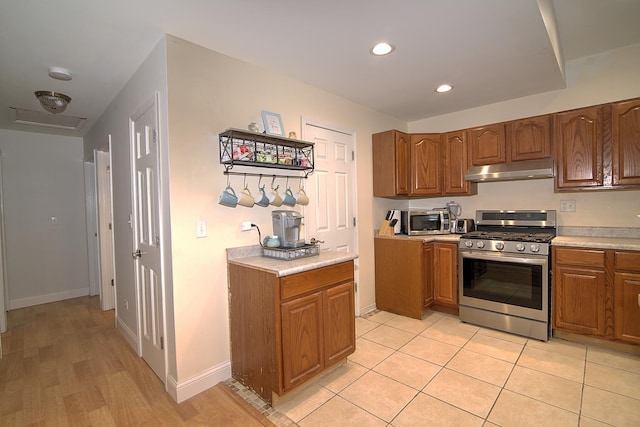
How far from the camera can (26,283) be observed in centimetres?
401

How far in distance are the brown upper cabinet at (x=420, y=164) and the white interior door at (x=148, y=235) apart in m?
2.36

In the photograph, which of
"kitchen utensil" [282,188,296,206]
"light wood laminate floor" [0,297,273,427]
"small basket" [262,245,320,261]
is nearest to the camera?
"light wood laminate floor" [0,297,273,427]

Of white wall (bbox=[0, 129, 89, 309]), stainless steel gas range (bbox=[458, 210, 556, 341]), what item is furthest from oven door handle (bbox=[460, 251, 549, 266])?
white wall (bbox=[0, 129, 89, 309])

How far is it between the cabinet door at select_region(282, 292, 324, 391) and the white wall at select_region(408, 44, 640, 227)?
2612 mm

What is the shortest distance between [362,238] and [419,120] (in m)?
1.94

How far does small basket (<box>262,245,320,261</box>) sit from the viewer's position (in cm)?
209

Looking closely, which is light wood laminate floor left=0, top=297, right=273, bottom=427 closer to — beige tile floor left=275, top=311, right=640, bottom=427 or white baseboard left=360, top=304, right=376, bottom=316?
beige tile floor left=275, top=311, right=640, bottom=427

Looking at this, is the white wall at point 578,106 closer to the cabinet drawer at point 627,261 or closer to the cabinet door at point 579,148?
the cabinet door at point 579,148

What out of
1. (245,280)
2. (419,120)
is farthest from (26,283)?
(419,120)

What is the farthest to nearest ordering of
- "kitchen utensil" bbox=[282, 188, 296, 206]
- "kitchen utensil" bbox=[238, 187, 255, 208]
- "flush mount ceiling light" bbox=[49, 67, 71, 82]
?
"kitchen utensil" bbox=[282, 188, 296, 206], "flush mount ceiling light" bbox=[49, 67, 71, 82], "kitchen utensil" bbox=[238, 187, 255, 208]

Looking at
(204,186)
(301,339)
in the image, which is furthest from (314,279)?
(204,186)

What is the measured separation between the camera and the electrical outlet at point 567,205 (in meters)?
2.99

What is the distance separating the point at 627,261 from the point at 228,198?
3.09 m

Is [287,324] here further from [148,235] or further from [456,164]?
[456,164]
